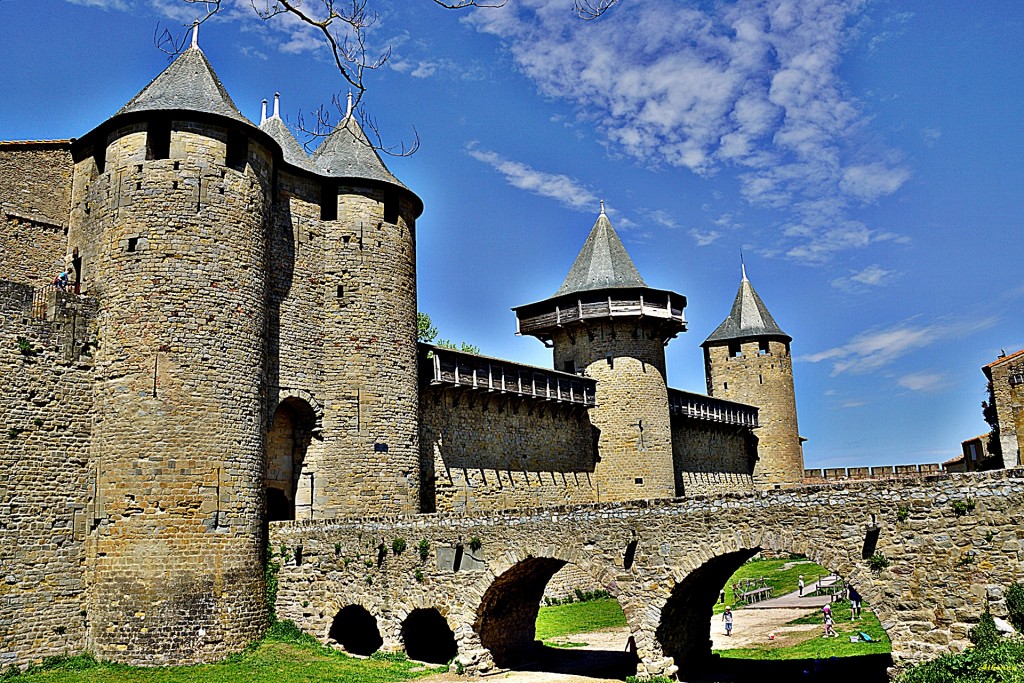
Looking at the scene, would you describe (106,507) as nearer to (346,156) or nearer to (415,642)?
(415,642)

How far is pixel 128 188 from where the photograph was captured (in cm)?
2005

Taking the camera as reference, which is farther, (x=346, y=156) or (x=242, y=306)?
(x=346, y=156)

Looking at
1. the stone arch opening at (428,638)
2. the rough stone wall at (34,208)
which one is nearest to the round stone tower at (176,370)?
the rough stone wall at (34,208)

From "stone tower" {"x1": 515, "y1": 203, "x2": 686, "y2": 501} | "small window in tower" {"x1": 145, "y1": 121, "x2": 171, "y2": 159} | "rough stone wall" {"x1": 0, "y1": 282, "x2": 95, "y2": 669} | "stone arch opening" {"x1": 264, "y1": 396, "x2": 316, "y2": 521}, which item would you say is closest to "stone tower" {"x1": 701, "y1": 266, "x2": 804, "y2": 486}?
"stone tower" {"x1": 515, "y1": 203, "x2": 686, "y2": 501}

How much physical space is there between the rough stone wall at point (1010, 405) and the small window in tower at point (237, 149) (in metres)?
25.2

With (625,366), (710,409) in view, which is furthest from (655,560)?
(710,409)

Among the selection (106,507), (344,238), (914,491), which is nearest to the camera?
(914,491)

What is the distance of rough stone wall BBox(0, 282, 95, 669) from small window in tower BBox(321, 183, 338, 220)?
759 centimetres

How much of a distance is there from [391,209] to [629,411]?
12.6 m

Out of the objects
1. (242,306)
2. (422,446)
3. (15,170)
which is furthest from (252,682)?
(15,170)

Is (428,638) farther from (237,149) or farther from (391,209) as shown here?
(237,149)

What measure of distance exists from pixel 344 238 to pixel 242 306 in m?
4.81

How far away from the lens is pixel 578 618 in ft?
86.0

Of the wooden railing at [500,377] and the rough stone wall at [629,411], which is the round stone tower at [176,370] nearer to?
the wooden railing at [500,377]
